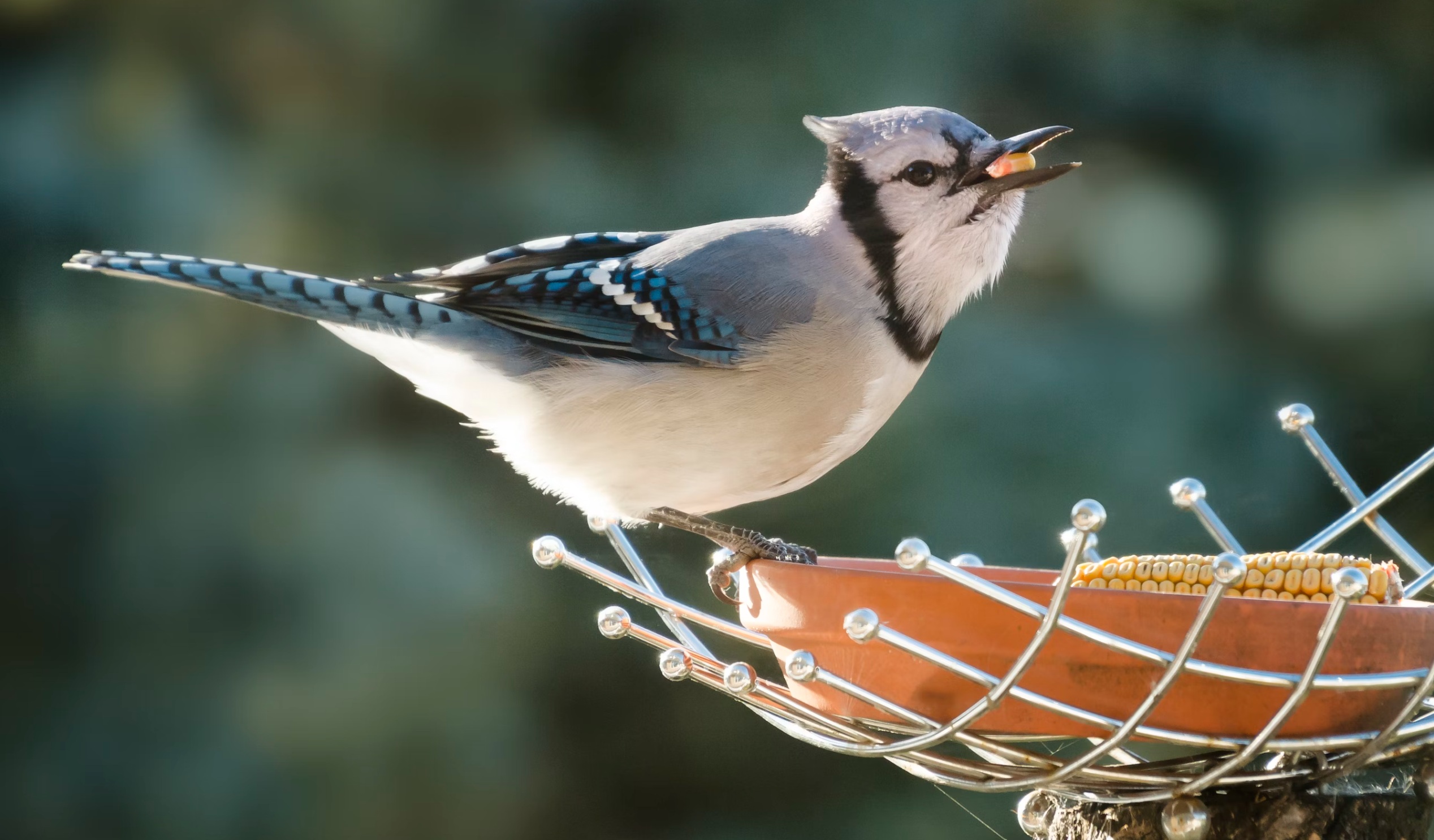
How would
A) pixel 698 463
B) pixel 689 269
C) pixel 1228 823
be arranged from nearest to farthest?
pixel 1228 823 < pixel 698 463 < pixel 689 269

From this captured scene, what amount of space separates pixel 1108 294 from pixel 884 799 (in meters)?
0.80

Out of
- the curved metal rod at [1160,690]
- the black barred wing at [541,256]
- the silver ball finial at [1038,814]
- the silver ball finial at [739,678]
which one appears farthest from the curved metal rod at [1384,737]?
the black barred wing at [541,256]

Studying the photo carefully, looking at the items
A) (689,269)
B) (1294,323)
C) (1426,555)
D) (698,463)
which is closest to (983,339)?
(1294,323)

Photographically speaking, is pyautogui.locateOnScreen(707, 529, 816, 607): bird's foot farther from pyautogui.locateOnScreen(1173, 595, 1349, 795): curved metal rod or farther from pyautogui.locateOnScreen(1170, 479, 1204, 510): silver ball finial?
pyautogui.locateOnScreen(1173, 595, 1349, 795): curved metal rod

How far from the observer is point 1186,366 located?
1.97 metres

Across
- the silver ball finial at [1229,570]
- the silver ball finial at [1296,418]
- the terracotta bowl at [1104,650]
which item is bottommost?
the terracotta bowl at [1104,650]

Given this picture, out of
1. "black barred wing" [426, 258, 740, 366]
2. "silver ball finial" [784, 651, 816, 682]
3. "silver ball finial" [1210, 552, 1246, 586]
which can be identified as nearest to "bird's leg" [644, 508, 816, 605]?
"black barred wing" [426, 258, 740, 366]

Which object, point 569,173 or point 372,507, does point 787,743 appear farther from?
point 569,173

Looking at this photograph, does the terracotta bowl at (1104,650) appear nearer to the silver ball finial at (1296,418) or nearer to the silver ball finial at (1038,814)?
the silver ball finial at (1038,814)

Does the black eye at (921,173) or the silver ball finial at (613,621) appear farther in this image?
the black eye at (921,173)

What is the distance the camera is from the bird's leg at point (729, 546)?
1151 millimetres

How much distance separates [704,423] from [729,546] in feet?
0.37

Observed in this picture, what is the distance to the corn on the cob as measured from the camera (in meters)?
0.84

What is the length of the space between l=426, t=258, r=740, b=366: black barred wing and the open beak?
0.28 metres
